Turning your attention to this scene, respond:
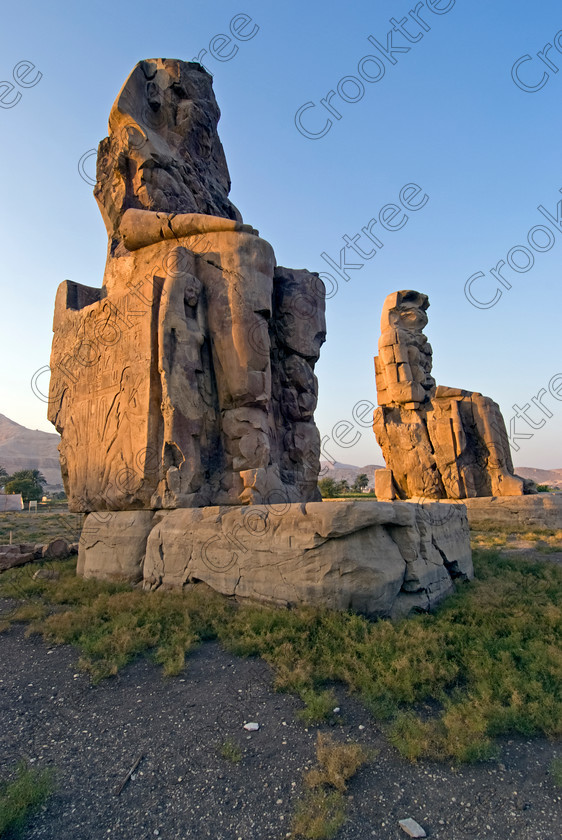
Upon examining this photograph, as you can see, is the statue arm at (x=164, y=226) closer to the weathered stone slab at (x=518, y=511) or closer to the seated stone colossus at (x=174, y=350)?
the seated stone colossus at (x=174, y=350)

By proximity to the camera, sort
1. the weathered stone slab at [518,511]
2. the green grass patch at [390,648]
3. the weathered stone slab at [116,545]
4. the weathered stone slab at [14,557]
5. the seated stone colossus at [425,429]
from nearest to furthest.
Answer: the green grass patch at [390,648] → the weathered stone slab at [116,545] → the weathered stone slab at [14,557] → the weathered stone slab at [518,511] → the seated stone colossus at [425,429]

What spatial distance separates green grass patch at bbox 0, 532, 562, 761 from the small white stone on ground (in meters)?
0.40

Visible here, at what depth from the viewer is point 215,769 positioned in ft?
8.07

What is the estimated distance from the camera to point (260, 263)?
6.15 metres

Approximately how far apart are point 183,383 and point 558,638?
429 centimetres

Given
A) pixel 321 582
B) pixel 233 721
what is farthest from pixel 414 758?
pixel 321 582

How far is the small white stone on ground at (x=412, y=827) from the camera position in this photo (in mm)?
2014

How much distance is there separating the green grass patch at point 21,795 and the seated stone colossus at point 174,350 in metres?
3.11

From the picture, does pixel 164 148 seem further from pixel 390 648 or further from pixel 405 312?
pixel 405 312

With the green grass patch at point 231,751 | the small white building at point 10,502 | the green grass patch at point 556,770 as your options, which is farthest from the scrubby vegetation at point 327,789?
the small white building at point 10,502

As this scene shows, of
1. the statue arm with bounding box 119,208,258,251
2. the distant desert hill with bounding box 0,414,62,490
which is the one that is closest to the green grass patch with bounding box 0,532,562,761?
the statue arm with bounding box 119,208,258,251

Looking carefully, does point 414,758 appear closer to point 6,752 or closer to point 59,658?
point 6,752

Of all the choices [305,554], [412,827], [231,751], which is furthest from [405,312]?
[412,827]

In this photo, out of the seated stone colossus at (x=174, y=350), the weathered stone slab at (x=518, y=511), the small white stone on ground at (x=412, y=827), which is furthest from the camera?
the weathered stone slab at (x=518, y=511)
